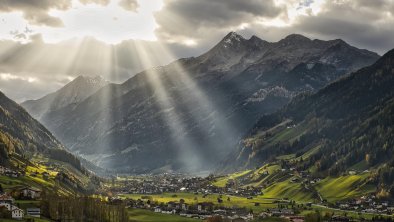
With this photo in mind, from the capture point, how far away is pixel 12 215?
186m

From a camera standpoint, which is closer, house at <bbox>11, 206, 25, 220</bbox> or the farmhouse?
the farmhouse

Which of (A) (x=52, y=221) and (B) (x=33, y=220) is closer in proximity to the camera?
(B) (x=33, y=220)

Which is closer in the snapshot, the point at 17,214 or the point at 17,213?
the point at 17,214

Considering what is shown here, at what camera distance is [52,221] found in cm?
19862

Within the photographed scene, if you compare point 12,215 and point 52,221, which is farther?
point 52,221

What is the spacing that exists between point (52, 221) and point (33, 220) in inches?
630

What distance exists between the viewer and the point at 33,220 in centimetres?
18312

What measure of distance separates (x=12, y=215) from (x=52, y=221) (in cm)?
1636

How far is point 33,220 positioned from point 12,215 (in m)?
8.49

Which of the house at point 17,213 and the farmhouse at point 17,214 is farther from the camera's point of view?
the house at point 17,213

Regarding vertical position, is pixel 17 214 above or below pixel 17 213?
below
